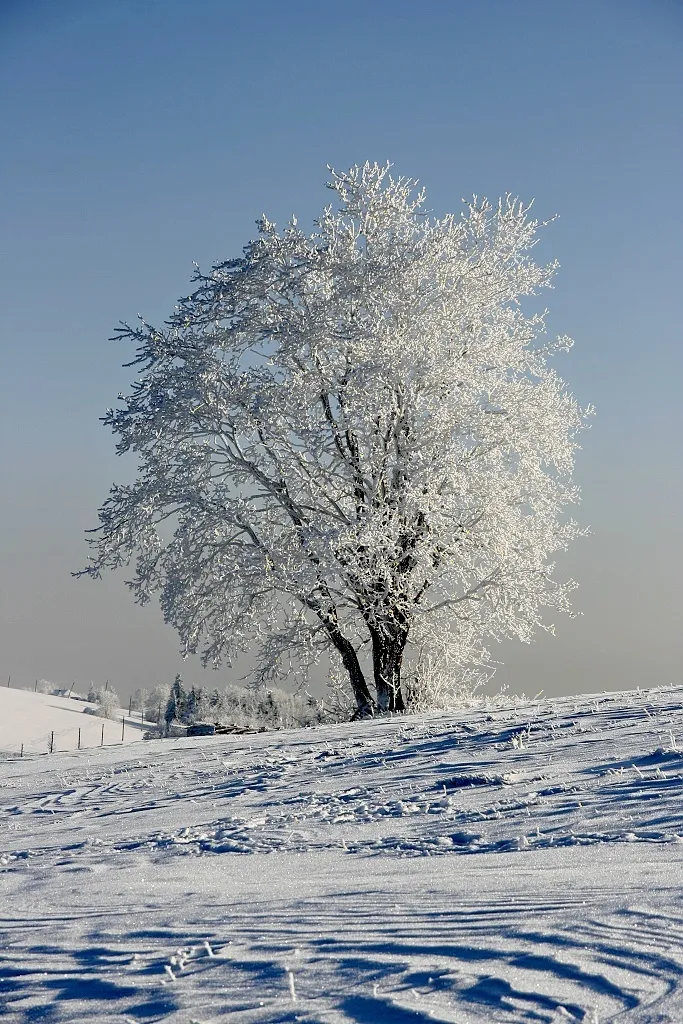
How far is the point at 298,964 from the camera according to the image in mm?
3184

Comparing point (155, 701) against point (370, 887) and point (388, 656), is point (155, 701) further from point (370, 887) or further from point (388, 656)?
point (370, 887)

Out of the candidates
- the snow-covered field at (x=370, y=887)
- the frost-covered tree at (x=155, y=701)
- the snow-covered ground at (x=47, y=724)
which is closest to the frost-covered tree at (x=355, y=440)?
the snow-covered field at (x=370, y=887)

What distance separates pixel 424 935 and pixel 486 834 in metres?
1.79

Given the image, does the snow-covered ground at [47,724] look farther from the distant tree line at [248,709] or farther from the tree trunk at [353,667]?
the tree trunk at [353,667]

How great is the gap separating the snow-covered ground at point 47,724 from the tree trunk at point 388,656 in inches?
1538

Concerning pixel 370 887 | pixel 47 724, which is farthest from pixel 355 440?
pixel 47 724

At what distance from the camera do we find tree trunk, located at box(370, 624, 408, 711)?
1630 cm

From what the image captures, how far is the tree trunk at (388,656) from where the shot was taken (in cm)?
1630

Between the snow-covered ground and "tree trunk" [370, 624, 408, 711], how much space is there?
1538 inches

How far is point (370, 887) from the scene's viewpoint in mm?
4113

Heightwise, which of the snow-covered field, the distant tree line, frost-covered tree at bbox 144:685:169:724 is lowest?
the snow-covered field

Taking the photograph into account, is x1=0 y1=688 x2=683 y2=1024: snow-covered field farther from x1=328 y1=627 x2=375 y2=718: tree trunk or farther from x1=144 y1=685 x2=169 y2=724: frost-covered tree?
x1=144 y1=685 x2=169 y2=724: frost-covered tree

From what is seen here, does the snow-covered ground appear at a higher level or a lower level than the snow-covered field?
higher

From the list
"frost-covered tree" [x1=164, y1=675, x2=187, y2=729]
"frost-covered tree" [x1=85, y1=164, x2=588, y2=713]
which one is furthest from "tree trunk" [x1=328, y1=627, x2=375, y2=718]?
"frost-covered tree" [x1=164, y1=675, x2=187, y2=729]
